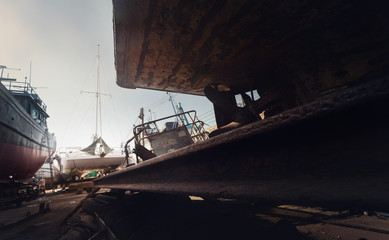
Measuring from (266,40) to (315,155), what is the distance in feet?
4.56

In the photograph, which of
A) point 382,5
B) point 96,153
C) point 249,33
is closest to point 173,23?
point 249,33

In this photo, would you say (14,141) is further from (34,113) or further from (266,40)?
(266,40)

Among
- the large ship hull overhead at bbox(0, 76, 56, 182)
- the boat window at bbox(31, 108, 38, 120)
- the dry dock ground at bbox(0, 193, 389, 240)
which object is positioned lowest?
the dry dock ground at bbox(0, 193, 389, 240)

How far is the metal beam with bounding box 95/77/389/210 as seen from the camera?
480 millimetres

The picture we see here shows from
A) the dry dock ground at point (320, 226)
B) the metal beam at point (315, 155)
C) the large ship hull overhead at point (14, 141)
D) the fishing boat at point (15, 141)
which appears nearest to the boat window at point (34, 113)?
the fishing boat at point (15, 141)

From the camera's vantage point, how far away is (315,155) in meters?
0.61

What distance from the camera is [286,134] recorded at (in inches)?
26.1

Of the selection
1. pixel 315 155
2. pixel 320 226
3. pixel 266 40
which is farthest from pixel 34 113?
pixel 320 226

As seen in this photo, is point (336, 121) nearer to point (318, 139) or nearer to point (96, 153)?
point (318, 139)

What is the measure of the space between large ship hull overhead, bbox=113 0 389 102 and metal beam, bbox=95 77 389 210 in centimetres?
111

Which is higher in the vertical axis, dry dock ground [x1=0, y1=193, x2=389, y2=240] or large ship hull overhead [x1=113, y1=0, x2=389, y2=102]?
large ship hull overhead [x1=113, y1=0, x2=389, y2=102]

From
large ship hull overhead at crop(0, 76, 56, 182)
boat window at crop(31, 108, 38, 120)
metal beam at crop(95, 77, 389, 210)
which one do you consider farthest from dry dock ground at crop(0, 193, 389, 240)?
boat window at crop(31, 108, 38, 120)

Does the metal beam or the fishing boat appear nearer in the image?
the metal beam

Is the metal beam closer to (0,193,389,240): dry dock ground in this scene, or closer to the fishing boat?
(0,193,389,240): dry dock ground
